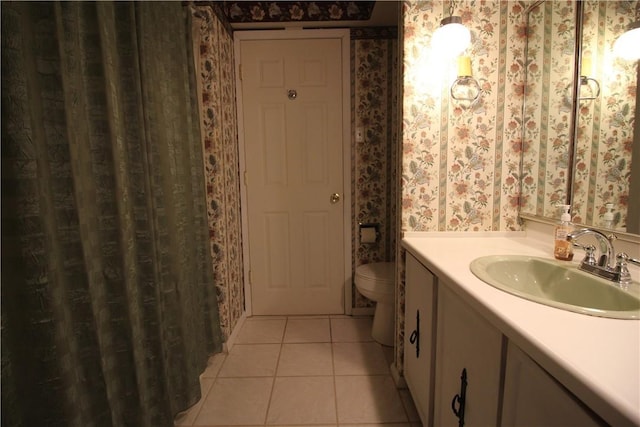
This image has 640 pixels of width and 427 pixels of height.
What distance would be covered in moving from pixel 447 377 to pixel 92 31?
159 cm

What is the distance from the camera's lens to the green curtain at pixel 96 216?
719 millimetres

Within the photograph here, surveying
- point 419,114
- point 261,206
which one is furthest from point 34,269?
point 261,206

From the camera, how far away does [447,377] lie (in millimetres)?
1056

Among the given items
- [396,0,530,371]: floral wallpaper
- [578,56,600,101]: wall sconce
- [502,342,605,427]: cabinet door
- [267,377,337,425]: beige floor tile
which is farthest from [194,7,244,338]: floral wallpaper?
[578,56,600,101]: wall sconce

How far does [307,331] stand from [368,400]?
791 millimetres

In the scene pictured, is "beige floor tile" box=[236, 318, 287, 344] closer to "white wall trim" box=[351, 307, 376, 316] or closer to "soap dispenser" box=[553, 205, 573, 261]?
"white wall trim" box=[351, 307, 376, 316]

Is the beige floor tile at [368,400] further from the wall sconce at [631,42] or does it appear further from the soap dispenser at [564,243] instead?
the wall sconce at [631,42]

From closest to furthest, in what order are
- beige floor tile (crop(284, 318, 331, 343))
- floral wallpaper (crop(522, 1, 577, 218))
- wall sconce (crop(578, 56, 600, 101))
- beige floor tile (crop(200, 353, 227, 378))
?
1. wall sconce (crop(578, 56, 600, 101))
2. floral wallpaper (crop(522, 1, 577, 218))
3. beige floor tile (crop(200, 353, 227, 378))
4. beige floor tile (crop(284, 318, 331, 343))

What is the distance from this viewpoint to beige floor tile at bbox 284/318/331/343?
84.9 inches

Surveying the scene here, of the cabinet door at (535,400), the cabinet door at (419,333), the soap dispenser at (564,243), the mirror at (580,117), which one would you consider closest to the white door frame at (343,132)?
the cabinet door at (419,333)

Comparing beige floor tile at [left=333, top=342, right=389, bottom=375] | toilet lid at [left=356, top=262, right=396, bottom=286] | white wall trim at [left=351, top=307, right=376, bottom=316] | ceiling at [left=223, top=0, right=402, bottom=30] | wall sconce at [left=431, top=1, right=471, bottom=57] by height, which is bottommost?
beige floor tile at [left=333, top=342, right=389, bottom=375]

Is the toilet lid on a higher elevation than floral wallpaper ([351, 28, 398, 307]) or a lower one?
lower

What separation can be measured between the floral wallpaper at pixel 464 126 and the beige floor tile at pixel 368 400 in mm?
861

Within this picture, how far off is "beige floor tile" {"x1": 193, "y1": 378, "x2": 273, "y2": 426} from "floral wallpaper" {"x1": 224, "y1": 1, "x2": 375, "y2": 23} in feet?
7.86
